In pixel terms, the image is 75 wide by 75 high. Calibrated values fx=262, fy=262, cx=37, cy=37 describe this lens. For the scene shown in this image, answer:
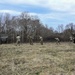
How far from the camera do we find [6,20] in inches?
3118

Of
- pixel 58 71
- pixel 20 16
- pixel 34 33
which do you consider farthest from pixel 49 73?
pixel 20 16

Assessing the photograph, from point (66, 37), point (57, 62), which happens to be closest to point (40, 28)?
point (66, 37)

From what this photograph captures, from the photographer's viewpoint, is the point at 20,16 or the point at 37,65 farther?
the point at 20,16

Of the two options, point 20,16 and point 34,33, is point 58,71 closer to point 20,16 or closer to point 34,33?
point 34,33

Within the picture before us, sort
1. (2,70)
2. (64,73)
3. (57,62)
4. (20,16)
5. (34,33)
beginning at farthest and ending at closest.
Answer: (20,16) → (34,33) → (57,62) → (2,70) → (64,73)

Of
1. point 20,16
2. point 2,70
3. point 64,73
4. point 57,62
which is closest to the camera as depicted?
point 64,73

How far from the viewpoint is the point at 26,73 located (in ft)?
38.6

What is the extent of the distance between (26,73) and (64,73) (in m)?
1.69

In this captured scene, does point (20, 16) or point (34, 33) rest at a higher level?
point (20, 16)

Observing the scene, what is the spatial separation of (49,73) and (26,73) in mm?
1029

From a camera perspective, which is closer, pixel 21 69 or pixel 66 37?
pixel 21 69

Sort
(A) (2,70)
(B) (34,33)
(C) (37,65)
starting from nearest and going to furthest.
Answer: (A) (2,70) → (C) (37,65) → (B) (34,33)

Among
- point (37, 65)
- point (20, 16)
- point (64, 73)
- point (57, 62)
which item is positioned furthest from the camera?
point (20, 16)

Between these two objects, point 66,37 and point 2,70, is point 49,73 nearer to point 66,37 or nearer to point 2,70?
point 2,70
